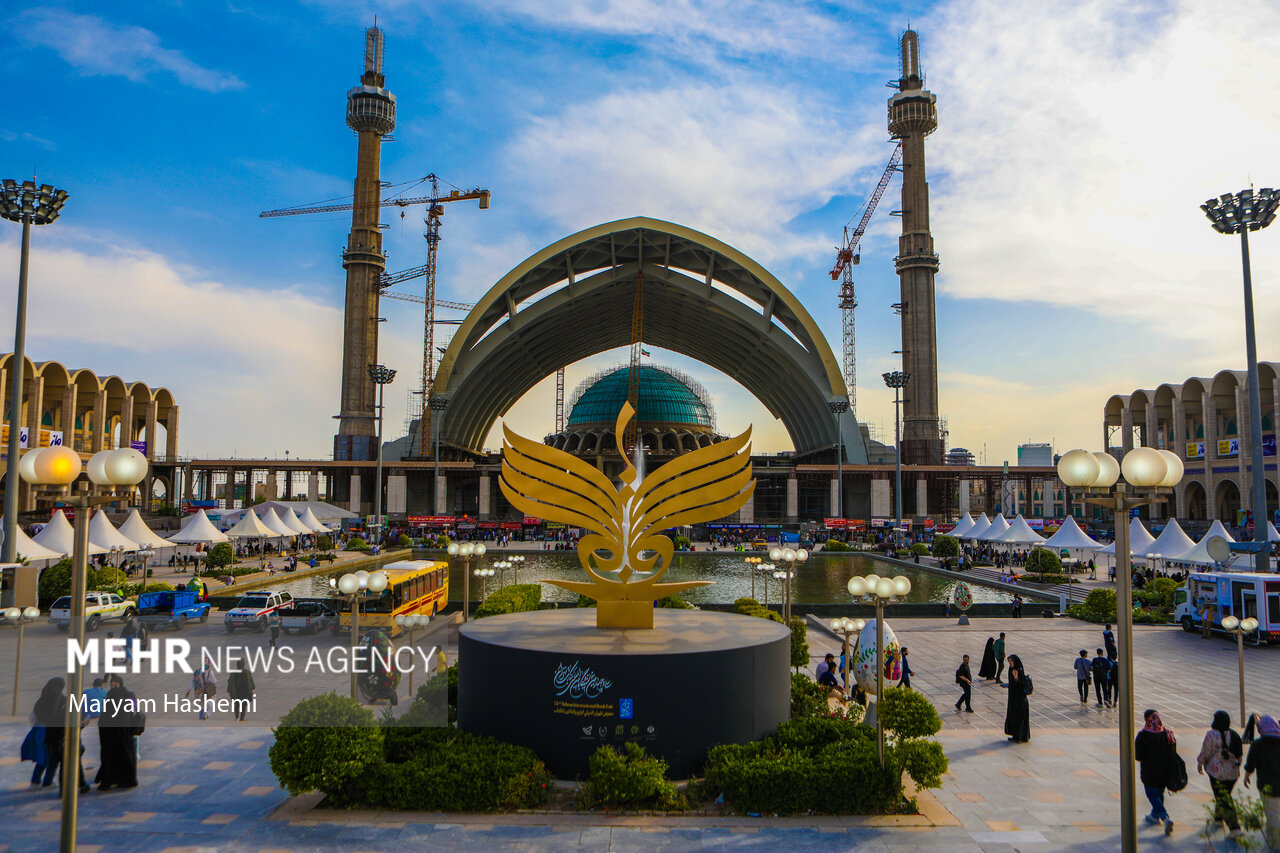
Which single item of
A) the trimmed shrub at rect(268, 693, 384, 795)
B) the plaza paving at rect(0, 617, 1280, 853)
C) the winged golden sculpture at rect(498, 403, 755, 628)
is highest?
the winged golden sculpture at rect(498, 403, 755, 628)

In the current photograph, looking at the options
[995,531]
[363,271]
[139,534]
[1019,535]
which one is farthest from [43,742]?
[363,271]

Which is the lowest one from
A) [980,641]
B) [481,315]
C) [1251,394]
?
[980,641]

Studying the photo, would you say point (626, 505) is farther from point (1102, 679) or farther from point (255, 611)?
point (255, 611)

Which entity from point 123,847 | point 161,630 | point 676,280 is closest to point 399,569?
point 161,630

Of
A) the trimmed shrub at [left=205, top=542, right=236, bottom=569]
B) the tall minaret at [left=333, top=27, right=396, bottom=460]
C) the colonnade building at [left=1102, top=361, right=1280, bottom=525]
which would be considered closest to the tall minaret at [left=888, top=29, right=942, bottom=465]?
the colonnade building at [left=1102, top=361, right=1280, bottom=525]

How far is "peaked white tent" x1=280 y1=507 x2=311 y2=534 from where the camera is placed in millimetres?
38884

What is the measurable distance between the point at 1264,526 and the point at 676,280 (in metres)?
47.2

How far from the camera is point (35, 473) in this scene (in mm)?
7137

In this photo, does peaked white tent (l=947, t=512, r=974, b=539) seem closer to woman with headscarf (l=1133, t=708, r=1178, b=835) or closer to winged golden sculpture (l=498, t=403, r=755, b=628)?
winged golden sculpture (l=498, t=403, r=755, b=628)

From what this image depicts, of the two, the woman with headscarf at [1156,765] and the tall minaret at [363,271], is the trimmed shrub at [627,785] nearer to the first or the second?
the woman with headscarf at [1156,765]

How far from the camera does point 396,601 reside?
19.3 metres

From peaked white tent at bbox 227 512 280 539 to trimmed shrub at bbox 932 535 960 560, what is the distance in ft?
106

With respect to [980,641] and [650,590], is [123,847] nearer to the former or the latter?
[650,590]

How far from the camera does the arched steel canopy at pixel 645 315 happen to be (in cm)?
6225
